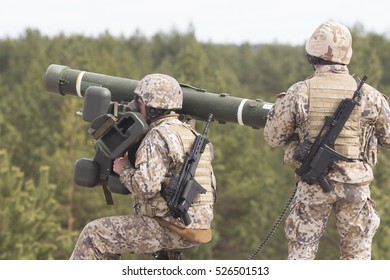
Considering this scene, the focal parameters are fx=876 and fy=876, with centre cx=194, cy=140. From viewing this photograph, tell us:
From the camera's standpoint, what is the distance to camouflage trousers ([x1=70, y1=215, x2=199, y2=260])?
6871mm

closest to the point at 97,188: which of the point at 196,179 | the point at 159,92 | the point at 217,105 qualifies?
the point at 217,105

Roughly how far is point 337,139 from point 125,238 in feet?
5.97

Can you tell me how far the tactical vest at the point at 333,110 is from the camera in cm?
661

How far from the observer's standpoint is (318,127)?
21.8 feet

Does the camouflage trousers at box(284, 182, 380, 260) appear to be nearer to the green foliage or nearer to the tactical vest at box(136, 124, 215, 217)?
the tactical vest at box(136, 124, 215, 217)

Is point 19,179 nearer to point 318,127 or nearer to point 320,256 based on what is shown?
point 320,256

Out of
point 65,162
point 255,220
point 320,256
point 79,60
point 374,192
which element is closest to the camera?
point 374,192

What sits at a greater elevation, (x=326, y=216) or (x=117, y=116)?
(x=117, y=116)

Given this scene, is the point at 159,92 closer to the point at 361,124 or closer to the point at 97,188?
the point at 361,124

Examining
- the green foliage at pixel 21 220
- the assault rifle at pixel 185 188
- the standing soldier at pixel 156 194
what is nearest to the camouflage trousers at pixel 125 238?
the standing soldier at pixel 156 194

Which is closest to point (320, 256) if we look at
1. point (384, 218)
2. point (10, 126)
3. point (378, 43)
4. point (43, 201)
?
point (384, 218)

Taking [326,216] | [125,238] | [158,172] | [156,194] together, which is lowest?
[125,238]

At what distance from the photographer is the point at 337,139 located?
261 inches
